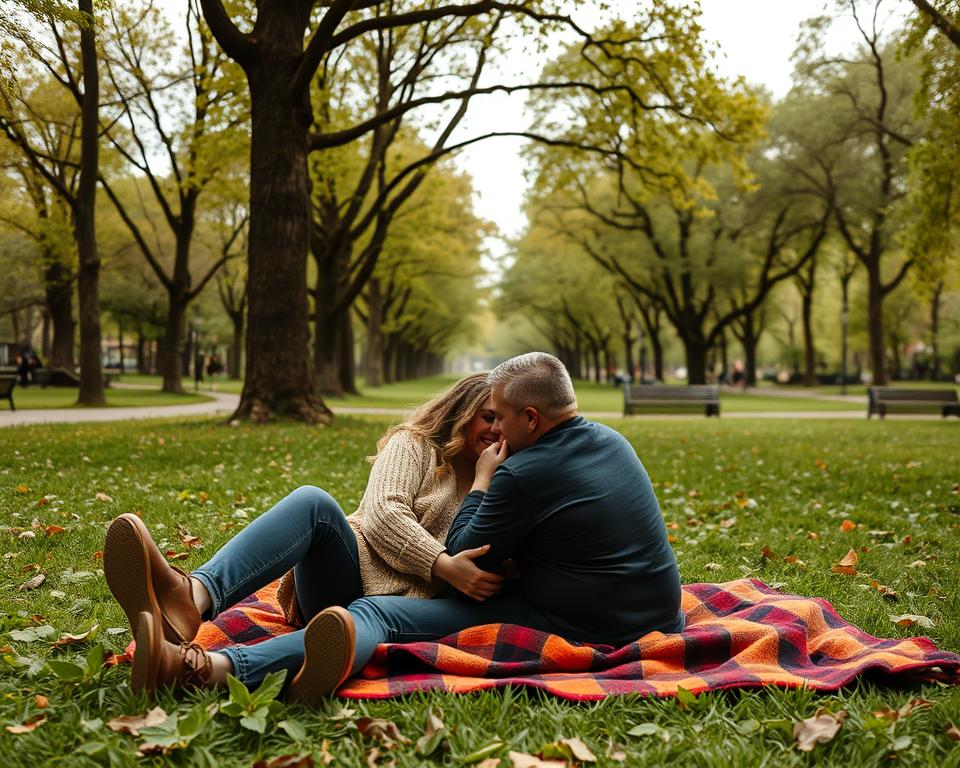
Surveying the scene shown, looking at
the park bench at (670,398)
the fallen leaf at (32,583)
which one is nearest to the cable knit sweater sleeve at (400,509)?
the fallen leaf at (32,583)

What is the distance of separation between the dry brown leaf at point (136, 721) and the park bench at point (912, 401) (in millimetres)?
21375

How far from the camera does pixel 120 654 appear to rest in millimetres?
3318

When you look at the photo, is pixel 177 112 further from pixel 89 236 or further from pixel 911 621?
pixel 911 621

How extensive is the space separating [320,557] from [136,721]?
94 cm

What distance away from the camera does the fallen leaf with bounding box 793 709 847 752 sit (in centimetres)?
257

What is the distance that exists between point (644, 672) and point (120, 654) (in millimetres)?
2152

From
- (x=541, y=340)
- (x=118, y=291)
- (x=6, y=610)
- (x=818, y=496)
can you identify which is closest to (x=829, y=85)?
(x=818, y=496)

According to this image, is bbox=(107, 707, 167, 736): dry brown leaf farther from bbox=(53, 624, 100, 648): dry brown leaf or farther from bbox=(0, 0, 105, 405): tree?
bbox=(0, 0, 105, 405): tree

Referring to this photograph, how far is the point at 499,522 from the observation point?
9.98ft

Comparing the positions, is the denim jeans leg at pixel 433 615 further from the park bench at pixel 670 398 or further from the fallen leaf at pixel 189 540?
the park bench at pixel 670 398

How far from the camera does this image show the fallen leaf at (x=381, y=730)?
103 inches

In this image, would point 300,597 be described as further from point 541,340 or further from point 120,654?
point 541,340

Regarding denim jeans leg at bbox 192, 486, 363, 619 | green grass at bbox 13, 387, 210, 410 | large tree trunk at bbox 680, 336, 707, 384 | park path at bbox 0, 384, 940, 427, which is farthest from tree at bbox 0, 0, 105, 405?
large tree trunk at bbox 680, 336, 707, 384

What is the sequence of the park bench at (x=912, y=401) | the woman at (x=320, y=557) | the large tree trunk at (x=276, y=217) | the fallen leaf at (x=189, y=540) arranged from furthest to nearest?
the park bench at (x=912, y=401), the large tree trunk at (x=276, y=217), the fallen leaf at (x=189, y=540), the woman at (x=320, y=557)
